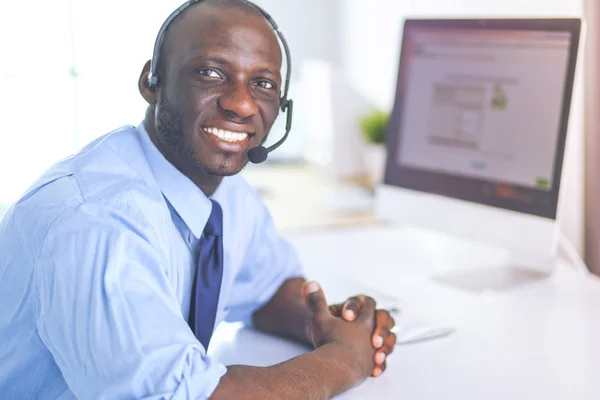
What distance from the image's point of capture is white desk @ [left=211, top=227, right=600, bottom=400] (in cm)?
95

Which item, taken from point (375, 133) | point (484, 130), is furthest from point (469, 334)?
point (375, 133)

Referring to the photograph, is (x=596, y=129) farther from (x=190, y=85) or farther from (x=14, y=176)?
(x=14, y=176)

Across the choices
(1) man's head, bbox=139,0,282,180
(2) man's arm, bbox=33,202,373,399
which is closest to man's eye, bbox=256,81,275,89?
(1) man's head, bbox=139,0,282,180

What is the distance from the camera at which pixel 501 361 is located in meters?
1.03

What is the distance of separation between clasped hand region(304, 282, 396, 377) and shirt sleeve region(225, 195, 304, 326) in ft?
0.41

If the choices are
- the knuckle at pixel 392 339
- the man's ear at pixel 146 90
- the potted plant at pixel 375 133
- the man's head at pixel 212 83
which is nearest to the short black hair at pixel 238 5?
the man's head at pixel 212 83

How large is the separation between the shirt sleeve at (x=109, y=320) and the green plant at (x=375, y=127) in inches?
58.7

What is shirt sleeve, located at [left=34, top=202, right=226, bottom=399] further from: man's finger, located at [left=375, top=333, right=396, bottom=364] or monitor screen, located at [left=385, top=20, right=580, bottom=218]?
monitor screen, located at [left=385, top=20, right=580, bottom=218]

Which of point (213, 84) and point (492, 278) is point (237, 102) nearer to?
point (213, 84)

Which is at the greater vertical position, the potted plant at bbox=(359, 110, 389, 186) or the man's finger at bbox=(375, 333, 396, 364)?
the potted plant at bbox=(359, 110, 389, 186)

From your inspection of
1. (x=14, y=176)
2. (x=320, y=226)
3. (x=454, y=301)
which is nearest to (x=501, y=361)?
(x=454, y=301)

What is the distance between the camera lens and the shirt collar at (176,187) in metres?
0.92

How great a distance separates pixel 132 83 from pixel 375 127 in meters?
0.86

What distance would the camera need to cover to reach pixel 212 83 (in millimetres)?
886
